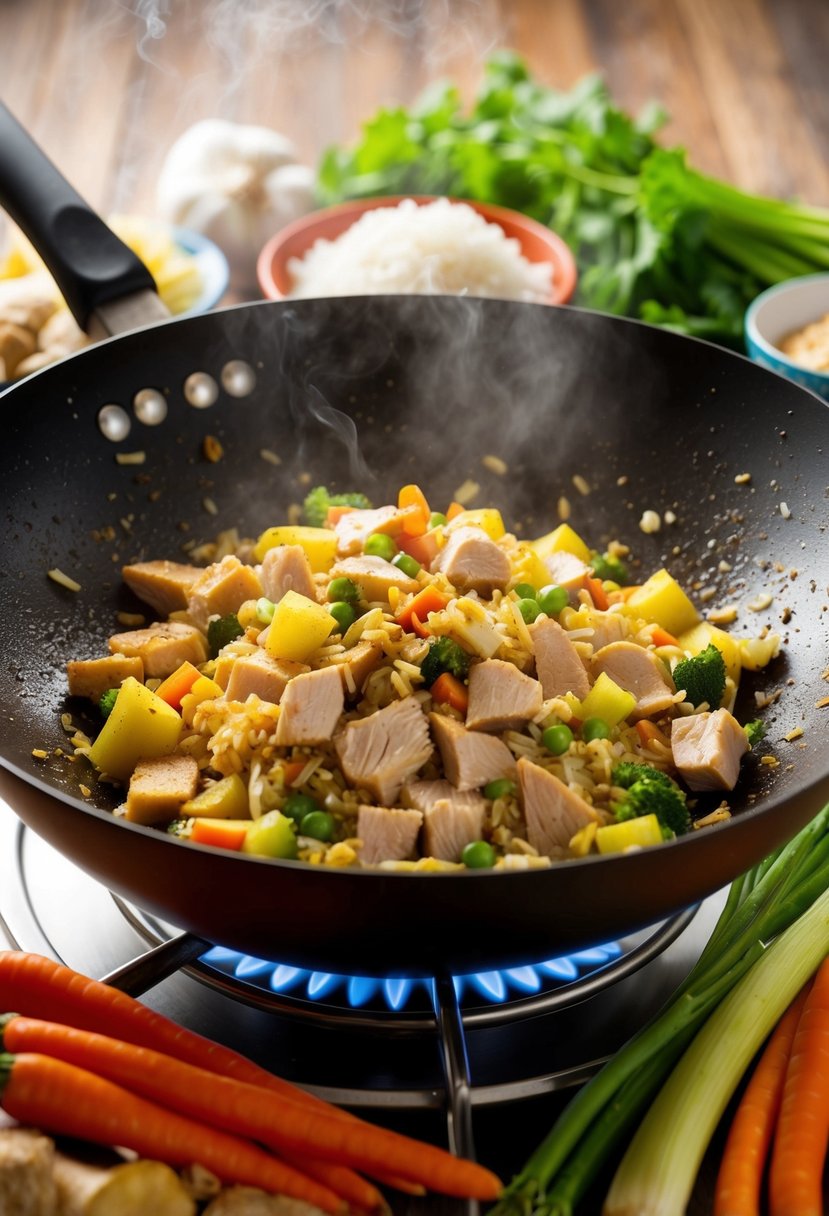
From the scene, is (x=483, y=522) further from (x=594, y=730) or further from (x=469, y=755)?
(x=469, y=755)

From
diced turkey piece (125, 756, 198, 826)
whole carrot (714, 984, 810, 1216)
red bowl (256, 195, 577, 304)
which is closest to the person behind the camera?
whole carrot (714, 984, 810, 1216)

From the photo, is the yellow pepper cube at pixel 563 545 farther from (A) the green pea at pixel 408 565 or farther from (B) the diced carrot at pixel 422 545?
(A) the green pea at pixel 408 565

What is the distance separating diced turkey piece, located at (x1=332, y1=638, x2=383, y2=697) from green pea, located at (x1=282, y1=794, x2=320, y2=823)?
0.99 feet

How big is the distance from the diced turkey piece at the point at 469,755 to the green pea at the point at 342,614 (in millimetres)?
387

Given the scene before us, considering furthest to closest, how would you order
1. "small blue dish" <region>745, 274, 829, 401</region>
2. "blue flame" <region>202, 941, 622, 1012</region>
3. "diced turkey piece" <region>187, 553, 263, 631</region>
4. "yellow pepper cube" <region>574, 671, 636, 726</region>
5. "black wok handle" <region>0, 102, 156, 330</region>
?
"small blue dish" <region>745, 274, 829, 401</region> → "black wok handle" <region>0, 102, 156, 330</region> → "diced turkey piece" <region>187, 553, 263, 631</region> → "yellow pepper cube" <region>574, 671, 636, 726</region> → "blue flame" <region>202, 941, 622, 1012</region>

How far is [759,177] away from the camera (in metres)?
6.19

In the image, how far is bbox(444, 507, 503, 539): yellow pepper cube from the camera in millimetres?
3246

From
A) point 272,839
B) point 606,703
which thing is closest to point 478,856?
point 272,839

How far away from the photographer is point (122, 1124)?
1.99 meters

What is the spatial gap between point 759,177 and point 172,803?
509 centimetres

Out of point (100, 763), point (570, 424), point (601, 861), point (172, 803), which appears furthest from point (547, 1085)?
point (570, 424)

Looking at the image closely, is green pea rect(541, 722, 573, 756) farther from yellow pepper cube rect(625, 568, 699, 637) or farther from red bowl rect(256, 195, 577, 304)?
red bowl rect(256, 195, 577, 304)

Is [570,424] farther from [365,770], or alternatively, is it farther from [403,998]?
[403,998]

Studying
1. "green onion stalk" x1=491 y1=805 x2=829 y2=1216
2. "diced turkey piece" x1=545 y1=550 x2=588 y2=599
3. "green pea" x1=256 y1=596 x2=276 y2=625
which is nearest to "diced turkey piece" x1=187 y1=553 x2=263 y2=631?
"green pea" x1=256 y1=596 x2=276 y2=625
